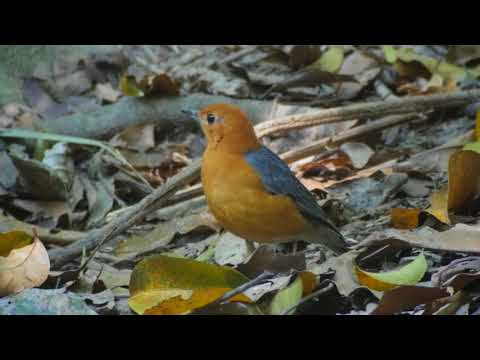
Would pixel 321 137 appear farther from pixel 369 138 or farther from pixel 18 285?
pixel 18 285

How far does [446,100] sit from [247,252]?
229 centimetres

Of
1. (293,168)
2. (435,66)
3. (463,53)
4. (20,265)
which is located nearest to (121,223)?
(20,265)

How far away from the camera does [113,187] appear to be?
267 inches

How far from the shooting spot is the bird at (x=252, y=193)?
16.6 feet

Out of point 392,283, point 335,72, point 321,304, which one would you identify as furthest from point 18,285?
point 335,72

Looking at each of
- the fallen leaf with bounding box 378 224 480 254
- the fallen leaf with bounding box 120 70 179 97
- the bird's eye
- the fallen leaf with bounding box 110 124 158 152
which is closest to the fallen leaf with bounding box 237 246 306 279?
the fallen leaf with bounding box 378 224 480 254

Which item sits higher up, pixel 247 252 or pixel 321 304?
pixel 321 304

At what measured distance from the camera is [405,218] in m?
5.23

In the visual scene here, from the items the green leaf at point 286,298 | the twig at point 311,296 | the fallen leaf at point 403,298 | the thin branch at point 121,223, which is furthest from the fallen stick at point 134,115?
the fallen leaf at point 403,298

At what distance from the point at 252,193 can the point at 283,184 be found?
0.27 m

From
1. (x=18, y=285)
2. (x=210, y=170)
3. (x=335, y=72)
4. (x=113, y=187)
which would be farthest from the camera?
(x=335, y=72)

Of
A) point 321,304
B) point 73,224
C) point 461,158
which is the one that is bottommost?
point 73,224

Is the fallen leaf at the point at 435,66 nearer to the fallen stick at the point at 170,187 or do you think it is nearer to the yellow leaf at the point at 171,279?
the fallen stick at the point at 170,187

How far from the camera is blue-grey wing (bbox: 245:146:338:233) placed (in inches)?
206
